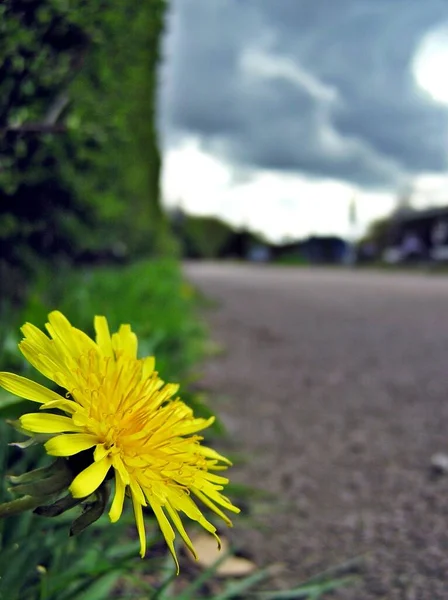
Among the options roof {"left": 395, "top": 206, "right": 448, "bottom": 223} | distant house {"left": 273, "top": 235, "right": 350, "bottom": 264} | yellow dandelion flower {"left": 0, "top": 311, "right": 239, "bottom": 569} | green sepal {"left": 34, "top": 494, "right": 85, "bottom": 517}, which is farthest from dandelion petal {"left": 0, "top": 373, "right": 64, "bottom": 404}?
distant house {"left": 273, "top": 235, "right": 350, "bottom": 264}

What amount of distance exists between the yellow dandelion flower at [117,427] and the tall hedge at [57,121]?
0.73 meters

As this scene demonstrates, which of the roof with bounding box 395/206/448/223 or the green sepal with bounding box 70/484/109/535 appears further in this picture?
the roof with bounding box 395/206/448/223

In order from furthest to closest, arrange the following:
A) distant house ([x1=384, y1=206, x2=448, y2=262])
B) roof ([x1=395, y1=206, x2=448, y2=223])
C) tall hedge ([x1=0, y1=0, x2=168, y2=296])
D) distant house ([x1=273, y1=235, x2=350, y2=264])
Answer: distant house ([x1=273, y1=235, x2=350, y2=264]) → roof ([x1=395, y1=206, x2=448, y2=223]) → distant house ([x1=384, y1=206, x2=448, y2=262]) → tall hedge ([x1=0, y1=0, x2=168, y2=296])

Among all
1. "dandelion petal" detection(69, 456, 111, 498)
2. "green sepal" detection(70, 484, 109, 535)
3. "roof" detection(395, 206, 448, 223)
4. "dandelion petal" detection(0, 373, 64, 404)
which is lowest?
"green sepal" detection(70, 484, 109, 535)

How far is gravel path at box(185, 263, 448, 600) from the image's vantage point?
1835mm

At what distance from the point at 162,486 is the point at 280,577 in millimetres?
1126

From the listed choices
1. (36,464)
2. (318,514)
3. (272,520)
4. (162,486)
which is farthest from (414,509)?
(162,486)

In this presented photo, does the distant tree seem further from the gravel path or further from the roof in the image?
the gravel path

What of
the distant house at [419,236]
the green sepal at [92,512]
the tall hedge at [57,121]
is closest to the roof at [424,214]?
the distant house at [419,236]

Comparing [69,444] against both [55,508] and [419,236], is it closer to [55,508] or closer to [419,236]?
[55,508]

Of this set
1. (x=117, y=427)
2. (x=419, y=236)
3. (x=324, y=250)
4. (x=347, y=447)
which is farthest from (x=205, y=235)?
(x=117, y=427)

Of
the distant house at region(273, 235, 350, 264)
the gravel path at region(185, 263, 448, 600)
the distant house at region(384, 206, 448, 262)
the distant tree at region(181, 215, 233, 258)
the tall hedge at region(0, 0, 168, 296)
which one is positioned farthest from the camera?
the distant tree at region(181, 215, 233, 258)

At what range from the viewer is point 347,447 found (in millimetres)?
2844

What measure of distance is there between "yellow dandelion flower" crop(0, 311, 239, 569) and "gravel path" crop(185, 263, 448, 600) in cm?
101
